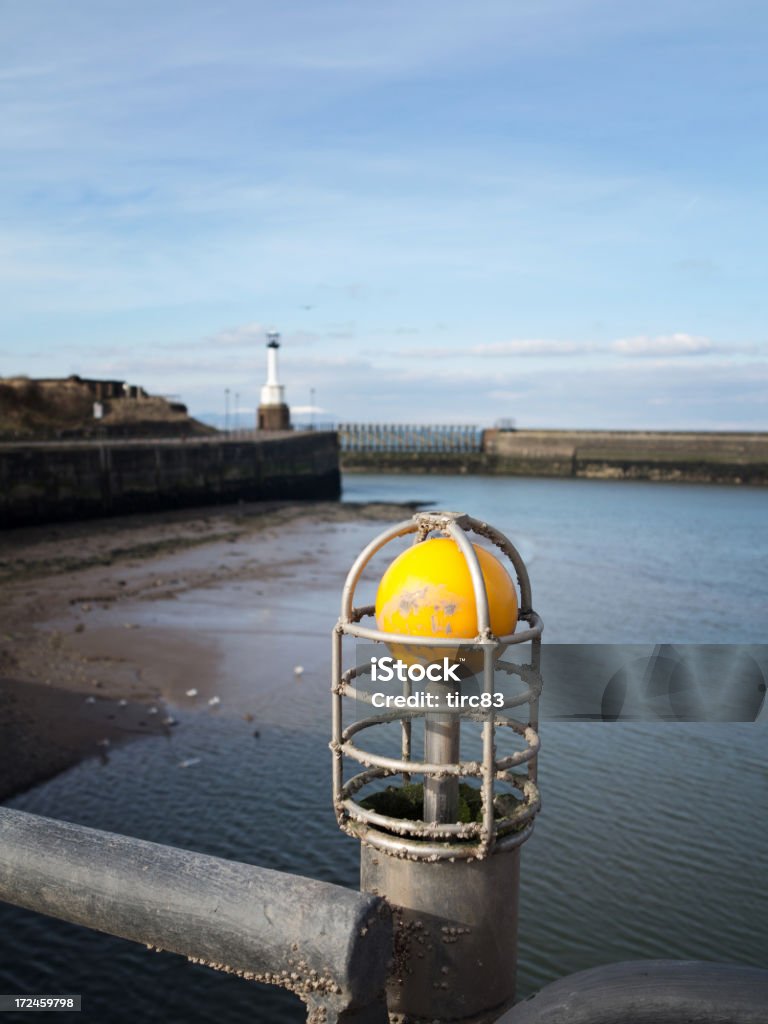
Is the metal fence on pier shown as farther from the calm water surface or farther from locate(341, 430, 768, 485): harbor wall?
the calm water surface

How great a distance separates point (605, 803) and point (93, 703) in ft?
21.2

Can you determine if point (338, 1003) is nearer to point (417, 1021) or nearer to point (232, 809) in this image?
point (417, 1021)

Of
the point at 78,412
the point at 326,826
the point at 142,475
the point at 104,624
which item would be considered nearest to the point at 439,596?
the point at 326,826

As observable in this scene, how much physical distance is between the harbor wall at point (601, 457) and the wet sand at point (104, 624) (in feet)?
147

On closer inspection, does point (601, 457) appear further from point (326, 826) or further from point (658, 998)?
point (658, 998)

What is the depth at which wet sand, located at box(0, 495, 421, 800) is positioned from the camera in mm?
10713

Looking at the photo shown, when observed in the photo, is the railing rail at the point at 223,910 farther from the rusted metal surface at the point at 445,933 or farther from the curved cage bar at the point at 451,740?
the curved cage bar at the point at 451,740

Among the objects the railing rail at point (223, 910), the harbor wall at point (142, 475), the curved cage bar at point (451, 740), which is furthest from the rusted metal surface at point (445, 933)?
the harbor wall at point (142, 475)

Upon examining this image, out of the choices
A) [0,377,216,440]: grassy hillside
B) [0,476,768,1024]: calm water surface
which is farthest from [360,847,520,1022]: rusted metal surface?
[0,377,216,440]: grassy hillside

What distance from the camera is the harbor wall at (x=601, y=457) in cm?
7012

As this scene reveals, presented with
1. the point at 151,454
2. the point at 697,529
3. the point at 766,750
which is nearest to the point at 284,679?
the point at 766,750

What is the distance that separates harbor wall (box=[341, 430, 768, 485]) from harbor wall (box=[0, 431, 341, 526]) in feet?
88.8

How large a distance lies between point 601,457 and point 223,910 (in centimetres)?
7534

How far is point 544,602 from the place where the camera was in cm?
2117
